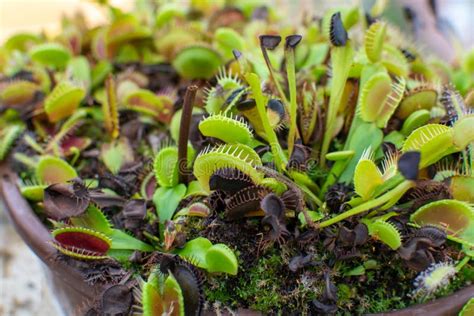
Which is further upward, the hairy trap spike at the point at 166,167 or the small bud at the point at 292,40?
the small bud at the point at 292,40

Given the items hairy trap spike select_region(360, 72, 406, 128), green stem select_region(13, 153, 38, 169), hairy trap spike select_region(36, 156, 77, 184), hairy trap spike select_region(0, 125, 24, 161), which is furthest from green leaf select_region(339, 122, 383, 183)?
hairy trap spike select_region(0, 125, 24, 161)

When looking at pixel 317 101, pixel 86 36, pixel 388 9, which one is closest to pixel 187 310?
pixel 317 101

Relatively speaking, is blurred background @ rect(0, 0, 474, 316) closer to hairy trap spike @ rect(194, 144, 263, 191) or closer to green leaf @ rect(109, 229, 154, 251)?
green leaf @ rect(109, 229, 154, 251)

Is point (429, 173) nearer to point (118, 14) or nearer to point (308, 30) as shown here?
point (308, 30)

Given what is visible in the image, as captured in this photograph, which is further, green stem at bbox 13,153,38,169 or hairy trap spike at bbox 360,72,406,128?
green stem at bbox 13,153,38,169

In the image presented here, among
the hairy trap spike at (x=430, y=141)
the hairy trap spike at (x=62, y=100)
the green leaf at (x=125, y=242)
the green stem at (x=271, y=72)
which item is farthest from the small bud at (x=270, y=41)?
the hairy trap spike at (x=62, y=100)

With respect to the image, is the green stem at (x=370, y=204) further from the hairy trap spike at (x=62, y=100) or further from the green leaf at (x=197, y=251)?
the hairy trap spike at (x=62, y=100)

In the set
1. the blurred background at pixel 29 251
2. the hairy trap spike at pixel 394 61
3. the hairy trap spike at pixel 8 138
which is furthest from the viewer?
the blurred background at pixel 29 251
